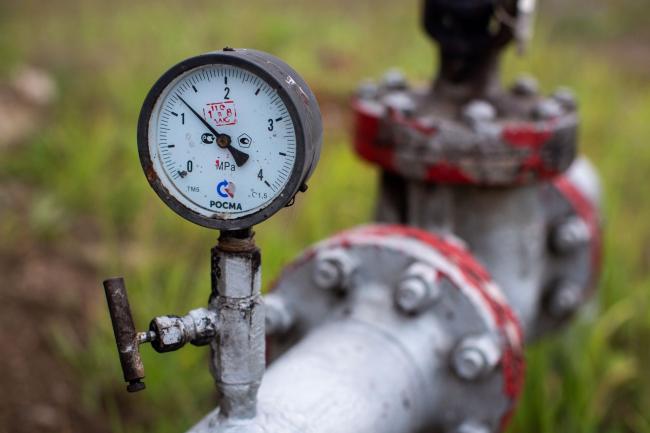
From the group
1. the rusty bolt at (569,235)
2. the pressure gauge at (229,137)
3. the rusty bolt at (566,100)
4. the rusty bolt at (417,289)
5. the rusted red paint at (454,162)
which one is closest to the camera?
the pressure gauge at (229,137)

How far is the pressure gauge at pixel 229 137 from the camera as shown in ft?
3.14

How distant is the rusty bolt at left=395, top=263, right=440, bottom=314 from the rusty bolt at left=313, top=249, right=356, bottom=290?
0.28 feet

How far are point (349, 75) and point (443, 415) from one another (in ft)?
8.52

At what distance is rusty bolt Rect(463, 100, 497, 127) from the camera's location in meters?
1.56

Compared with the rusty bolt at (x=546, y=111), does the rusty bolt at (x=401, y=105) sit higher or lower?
higher

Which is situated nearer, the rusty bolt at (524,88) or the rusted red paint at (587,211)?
the rusty bolt at (524,88)

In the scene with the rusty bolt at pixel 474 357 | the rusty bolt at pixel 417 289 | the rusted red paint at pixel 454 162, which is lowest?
the rusty bolt at pixel 474 357

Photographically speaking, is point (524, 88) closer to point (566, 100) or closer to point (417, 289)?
point (566, 100)

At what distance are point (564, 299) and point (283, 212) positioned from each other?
3.31 ft

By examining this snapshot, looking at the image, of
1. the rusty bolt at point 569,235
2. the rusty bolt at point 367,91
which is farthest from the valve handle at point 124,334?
the rusty bolt at point 569,235

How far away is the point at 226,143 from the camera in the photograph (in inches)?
39.1

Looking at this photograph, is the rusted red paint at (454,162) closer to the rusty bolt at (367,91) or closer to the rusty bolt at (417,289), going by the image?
the rusty bolt at (367,91)

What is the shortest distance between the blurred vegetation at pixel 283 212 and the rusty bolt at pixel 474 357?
452mm

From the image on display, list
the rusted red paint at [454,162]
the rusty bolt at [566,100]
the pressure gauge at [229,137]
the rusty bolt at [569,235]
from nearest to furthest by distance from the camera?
the pressure gauge at [229,137]
the rusted red paint at [454,162]
the rusty bolt at [566,100]
the rusty bolt at [569,235]
